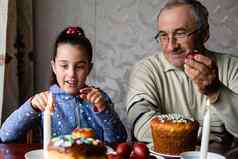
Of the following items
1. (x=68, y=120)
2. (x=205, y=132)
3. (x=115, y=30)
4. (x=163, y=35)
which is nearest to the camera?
(x=205, y=132)

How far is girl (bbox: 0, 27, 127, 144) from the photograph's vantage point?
1.74m

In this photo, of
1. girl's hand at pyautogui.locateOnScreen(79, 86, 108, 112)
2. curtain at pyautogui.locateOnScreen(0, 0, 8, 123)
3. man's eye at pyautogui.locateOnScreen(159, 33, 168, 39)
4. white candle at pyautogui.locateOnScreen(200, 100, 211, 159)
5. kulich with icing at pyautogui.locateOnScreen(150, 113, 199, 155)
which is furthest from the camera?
curtain at pyautogui.locateOnScreen(0, 0, 8, 123)

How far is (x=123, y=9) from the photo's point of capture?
105 inches

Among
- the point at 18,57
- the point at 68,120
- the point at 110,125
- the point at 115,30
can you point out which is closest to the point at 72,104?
the point at 68,120

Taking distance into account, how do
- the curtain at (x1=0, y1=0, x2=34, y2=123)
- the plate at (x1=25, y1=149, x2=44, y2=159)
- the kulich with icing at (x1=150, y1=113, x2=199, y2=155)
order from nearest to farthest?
1. the plate at (x1=25, y1=149, x2=44, y2=159)
2. the kulich with icing at (x1=150, y1=113, x2=199, y2=155)
3. the curtain at (x1=0, y1=0, x2=34, y2=123)

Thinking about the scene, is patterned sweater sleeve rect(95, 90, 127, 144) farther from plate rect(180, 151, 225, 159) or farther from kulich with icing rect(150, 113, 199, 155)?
plate rect(180, 151, 225, 159)

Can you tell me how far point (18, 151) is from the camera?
4.89 ft

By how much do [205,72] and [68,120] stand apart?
51cm

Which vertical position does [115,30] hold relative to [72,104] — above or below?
above

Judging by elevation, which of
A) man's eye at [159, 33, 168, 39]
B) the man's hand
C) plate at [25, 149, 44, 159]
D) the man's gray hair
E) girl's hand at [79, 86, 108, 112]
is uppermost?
the man's gray hair

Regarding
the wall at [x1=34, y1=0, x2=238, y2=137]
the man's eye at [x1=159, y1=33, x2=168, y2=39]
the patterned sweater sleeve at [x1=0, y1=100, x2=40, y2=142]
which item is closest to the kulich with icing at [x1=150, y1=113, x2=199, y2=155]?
the patterned sweater sleeve at [x1=0, y1=100, x2=40, y2=142]

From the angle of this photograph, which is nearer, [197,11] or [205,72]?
[205,72]

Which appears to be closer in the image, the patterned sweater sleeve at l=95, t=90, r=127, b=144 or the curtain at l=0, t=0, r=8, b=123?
the patterned sweater sleeve at l=95, t=90, r=127, b=144

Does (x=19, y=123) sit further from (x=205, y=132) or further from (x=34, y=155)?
(x=205, y=132)
